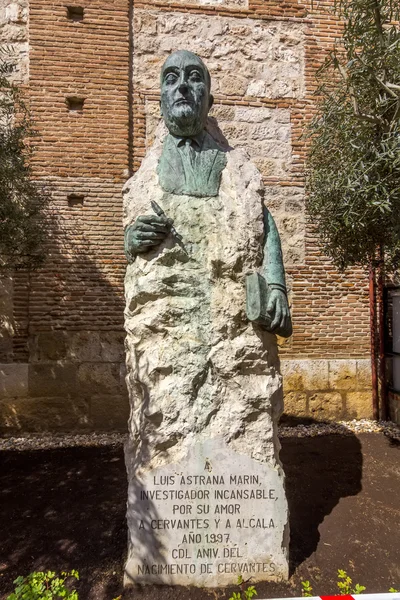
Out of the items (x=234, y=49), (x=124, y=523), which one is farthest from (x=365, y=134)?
(x=124, y=523)

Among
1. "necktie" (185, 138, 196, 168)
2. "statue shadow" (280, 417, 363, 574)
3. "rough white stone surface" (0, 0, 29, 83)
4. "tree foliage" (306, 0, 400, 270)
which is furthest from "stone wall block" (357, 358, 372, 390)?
"rough white stone surface" (0, 0, 29, 83)

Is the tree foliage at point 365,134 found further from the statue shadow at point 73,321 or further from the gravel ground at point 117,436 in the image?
the statue shadow at point 73,321

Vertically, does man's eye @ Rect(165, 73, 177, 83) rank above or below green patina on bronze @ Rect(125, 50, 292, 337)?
above

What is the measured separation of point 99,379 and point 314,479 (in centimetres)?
316

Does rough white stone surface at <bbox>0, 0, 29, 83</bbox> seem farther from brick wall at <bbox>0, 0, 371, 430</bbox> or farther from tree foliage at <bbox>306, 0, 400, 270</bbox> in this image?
tree foliage at <bbox>306, 0, 400, 270</bbox>

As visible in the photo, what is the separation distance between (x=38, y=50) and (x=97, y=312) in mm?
3766

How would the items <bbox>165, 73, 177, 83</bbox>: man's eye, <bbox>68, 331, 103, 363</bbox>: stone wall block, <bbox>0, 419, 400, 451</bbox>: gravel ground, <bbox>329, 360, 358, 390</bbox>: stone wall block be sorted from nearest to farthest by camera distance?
<bbox>165, 73, 177, 83</bbox>: man's eye → <bbox>0, 419, 400, 451</bbox>: gravel ground → <bbox>68, 331, 103, 363</bbox>: stone wall block → <bbox>329, 360, 358, 390</bbox>: stone wall block

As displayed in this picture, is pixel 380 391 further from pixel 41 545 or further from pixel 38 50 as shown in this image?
pixel 38 50

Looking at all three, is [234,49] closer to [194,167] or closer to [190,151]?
[190,151]

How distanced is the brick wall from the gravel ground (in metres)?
0.17

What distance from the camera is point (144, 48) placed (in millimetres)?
6039

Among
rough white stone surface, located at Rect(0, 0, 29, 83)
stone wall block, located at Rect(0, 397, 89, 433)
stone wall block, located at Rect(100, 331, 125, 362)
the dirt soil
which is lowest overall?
the dirt soil

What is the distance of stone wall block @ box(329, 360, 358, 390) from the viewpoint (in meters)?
6.17

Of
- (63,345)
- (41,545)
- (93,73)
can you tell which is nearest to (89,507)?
(41,545)
